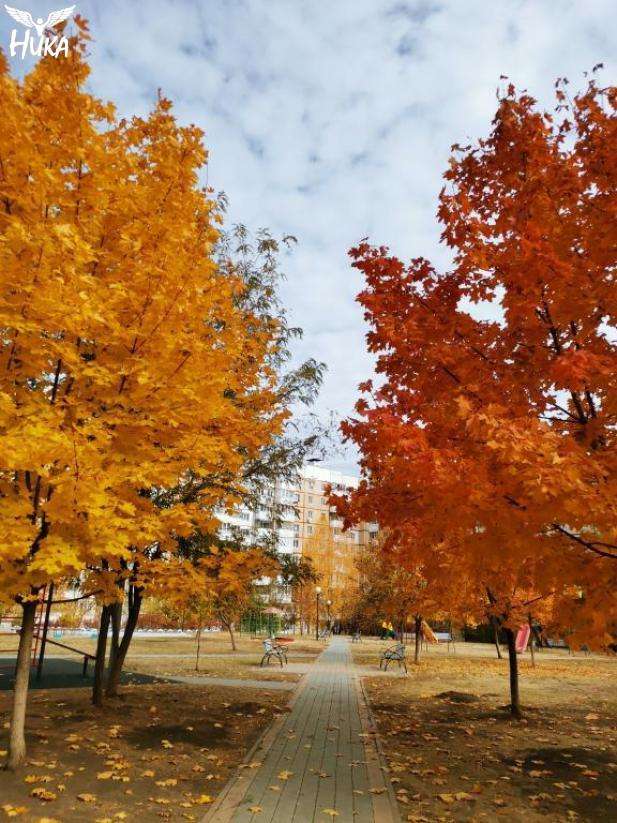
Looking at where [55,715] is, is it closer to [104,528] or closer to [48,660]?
[104,528]

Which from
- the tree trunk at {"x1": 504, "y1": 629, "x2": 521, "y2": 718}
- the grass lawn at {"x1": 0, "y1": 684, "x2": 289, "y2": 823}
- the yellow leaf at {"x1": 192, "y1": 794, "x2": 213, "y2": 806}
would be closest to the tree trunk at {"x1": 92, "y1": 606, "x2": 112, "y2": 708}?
the grass lawn at {"x1": 0, "y1": 684, "x2": 289, "y2": 823}

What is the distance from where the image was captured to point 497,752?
8094 mm

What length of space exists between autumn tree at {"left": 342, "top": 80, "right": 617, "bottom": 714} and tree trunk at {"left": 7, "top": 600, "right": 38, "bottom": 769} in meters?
3.99

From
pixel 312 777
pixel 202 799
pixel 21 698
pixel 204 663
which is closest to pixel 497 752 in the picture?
pixel 312 777

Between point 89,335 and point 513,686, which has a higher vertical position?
point 89,335

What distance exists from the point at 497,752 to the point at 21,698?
6.35m

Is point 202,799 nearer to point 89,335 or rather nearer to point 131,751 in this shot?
point 131,751

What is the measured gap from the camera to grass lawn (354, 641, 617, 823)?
5.78 m

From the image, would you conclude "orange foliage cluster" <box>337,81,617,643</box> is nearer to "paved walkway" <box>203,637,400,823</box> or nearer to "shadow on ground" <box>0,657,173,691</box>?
"paved walkway" <box>203,637,400,823</box>

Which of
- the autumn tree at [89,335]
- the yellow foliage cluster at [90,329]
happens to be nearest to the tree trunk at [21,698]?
the autumn tree at [89,335]

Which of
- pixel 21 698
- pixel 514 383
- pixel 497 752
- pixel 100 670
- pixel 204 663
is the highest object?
pixel 514 383

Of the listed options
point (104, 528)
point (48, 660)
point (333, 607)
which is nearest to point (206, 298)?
point (104, 528)

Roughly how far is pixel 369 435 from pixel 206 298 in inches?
104

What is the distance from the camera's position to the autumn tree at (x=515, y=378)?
449 centimetres
